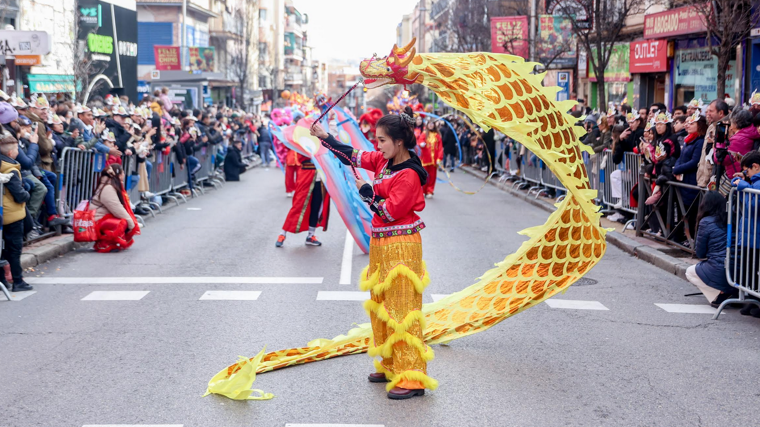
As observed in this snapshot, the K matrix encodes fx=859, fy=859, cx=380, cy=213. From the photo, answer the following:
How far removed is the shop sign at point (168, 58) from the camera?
47375 mm

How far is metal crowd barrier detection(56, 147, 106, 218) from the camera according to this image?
39.8 ft

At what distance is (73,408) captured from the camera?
502 cm

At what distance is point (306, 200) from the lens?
11.7 metres

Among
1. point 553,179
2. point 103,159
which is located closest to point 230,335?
point 103,159

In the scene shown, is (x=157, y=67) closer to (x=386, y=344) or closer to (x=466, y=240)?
(x=466, y=240)

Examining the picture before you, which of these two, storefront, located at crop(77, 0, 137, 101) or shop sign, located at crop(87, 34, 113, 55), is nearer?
shop sign, located at crop(87, 34, 113, 55)

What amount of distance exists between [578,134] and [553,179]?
41.6 feet

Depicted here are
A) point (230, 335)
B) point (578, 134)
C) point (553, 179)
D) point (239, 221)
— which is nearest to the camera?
point (578, 134)

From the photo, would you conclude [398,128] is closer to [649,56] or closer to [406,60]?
[406,60]

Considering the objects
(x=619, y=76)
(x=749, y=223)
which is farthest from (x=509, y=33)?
(x=749, y=223)

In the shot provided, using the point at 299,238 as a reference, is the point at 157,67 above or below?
above

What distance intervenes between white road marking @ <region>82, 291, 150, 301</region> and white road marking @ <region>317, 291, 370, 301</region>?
1.76 m

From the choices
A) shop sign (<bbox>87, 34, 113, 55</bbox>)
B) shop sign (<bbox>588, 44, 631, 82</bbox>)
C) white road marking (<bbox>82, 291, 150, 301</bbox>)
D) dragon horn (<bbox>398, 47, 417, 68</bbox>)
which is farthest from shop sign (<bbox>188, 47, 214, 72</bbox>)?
dragon horn (<bbox>398, 47, 417, 68</bbox>)

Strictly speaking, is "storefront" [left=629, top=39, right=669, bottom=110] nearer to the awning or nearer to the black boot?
the awning
